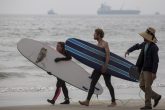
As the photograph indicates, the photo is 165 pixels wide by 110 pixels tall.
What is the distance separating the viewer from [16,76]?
15773 millimetres

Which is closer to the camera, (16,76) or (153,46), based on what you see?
(153,46)

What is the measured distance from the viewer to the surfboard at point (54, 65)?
8.41 m

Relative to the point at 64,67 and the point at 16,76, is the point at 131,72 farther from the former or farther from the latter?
the point at 16,76

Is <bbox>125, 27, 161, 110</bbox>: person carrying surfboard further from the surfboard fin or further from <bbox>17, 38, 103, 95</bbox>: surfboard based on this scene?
the surfboard fin

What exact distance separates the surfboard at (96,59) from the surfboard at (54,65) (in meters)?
0.30

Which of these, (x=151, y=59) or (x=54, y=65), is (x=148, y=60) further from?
(x=54, y=65)

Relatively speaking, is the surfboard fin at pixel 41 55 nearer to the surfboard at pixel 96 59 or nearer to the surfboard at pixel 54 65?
the surfboard at pixel 54 65

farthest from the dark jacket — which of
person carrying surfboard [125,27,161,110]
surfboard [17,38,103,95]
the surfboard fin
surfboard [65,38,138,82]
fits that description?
the surfboard fin

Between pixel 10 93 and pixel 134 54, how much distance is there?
45.1 feet

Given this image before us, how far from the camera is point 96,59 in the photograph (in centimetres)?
796

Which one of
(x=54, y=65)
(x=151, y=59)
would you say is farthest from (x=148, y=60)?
(x=54, y=65)

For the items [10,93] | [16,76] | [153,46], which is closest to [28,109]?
[153,46]

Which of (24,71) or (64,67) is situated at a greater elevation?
(64,67)

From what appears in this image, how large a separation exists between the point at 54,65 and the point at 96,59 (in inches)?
33.1
